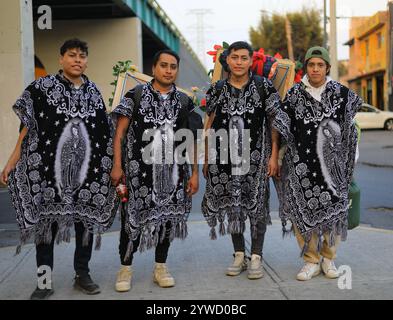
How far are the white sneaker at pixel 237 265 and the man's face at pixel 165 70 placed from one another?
60.0 inches

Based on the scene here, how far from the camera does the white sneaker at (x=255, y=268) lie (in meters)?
4.46

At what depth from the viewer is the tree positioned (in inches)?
1907

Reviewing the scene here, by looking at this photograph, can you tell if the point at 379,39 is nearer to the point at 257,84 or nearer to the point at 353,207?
the point at 353,207

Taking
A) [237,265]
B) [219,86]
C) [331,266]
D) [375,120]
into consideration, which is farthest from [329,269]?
[375,120]

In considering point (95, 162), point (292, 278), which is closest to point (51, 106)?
point (95, 162)

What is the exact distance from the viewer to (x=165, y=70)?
4.19 metres

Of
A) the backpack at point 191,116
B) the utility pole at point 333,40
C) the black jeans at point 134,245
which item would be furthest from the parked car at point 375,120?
the black jeans at point 134,245

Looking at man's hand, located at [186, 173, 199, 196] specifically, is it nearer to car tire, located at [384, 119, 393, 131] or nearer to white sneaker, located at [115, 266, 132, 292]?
white sneaker, located at [115, 266, 132, 292]

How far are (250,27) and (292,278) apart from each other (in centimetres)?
4933

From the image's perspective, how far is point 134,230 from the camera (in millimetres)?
4160

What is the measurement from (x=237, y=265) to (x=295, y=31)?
4668 cm

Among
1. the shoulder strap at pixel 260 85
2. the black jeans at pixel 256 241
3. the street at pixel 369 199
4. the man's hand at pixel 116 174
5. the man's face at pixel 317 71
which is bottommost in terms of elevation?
the street at pixel 369 199

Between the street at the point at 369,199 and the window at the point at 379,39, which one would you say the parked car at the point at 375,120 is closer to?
the street at the point at 369,199

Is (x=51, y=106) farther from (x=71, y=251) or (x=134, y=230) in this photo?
(x=71, y=251)
